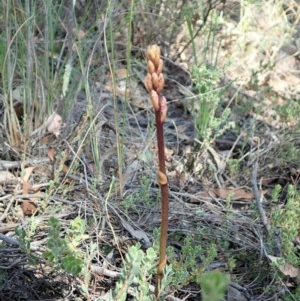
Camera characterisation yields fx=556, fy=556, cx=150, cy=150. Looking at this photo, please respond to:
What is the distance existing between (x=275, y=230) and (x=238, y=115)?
108 centimetres

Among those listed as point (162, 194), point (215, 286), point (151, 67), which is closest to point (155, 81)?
point (151, 67)

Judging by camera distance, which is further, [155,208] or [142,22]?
[142,22]

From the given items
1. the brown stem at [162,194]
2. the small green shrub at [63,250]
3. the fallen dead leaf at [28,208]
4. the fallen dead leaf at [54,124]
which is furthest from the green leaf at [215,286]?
the fallen dead leaf at [54,124]

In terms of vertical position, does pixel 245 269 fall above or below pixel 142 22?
below

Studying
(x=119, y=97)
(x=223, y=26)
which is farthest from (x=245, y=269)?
(x=223, y=26)

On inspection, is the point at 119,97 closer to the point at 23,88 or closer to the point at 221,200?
the point at 23,88

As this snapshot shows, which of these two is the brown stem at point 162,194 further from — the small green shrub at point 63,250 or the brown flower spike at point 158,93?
the small green shrub at point 63,250

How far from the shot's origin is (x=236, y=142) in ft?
8.07

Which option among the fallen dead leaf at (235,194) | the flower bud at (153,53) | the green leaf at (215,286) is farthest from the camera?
the fallen dead leaf at (235,194)

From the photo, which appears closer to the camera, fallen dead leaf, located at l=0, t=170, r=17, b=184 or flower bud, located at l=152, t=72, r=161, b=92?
flower bud, located at l=152, t=72, r=161, b=92

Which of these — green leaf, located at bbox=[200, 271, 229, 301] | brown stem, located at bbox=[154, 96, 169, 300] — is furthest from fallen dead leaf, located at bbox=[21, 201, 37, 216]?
green leaf, located at bbox=[200, 271, 229, 301]

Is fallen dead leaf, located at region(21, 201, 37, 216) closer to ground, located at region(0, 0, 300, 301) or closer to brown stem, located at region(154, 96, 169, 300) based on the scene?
ground, located at region(0, 0, 300, 301)

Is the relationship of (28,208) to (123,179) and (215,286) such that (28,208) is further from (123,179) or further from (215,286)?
(215,286)

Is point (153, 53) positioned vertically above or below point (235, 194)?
above
